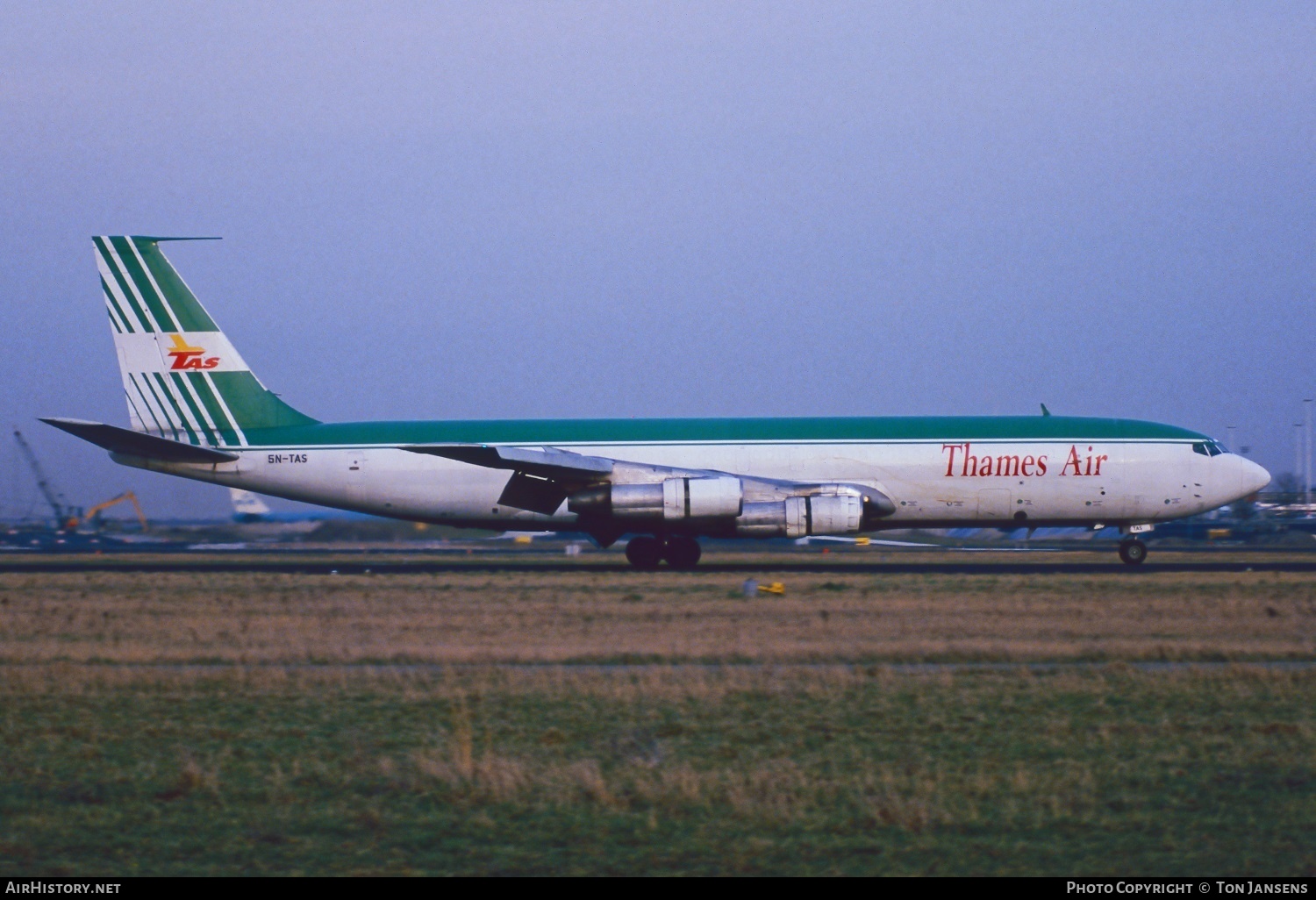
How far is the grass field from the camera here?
25.3 feet

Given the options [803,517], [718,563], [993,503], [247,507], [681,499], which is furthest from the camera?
[247,507]

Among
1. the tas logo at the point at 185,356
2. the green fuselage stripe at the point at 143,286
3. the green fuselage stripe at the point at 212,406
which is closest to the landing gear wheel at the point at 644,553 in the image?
the green fuselage stripe at the point at 212,406

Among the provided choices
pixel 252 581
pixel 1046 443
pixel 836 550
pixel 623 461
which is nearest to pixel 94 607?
pixel 252 581

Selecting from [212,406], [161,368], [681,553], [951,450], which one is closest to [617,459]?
[681,553]

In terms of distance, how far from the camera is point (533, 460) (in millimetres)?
32250

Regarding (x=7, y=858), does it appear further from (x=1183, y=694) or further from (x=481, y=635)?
(x=481, y=635)

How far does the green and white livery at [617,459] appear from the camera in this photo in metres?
33.2

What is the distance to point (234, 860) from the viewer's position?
7.46 m

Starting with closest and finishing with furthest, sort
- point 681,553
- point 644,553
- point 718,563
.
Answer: point 681,553 < point 644,553 < point 718,563

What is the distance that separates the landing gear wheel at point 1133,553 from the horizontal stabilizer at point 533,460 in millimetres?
13679

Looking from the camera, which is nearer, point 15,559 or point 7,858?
point 7,858

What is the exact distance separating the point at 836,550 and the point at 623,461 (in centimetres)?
1843

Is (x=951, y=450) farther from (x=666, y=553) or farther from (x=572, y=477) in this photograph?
(x=572, y=477)

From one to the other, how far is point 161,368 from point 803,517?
17.0 metres
